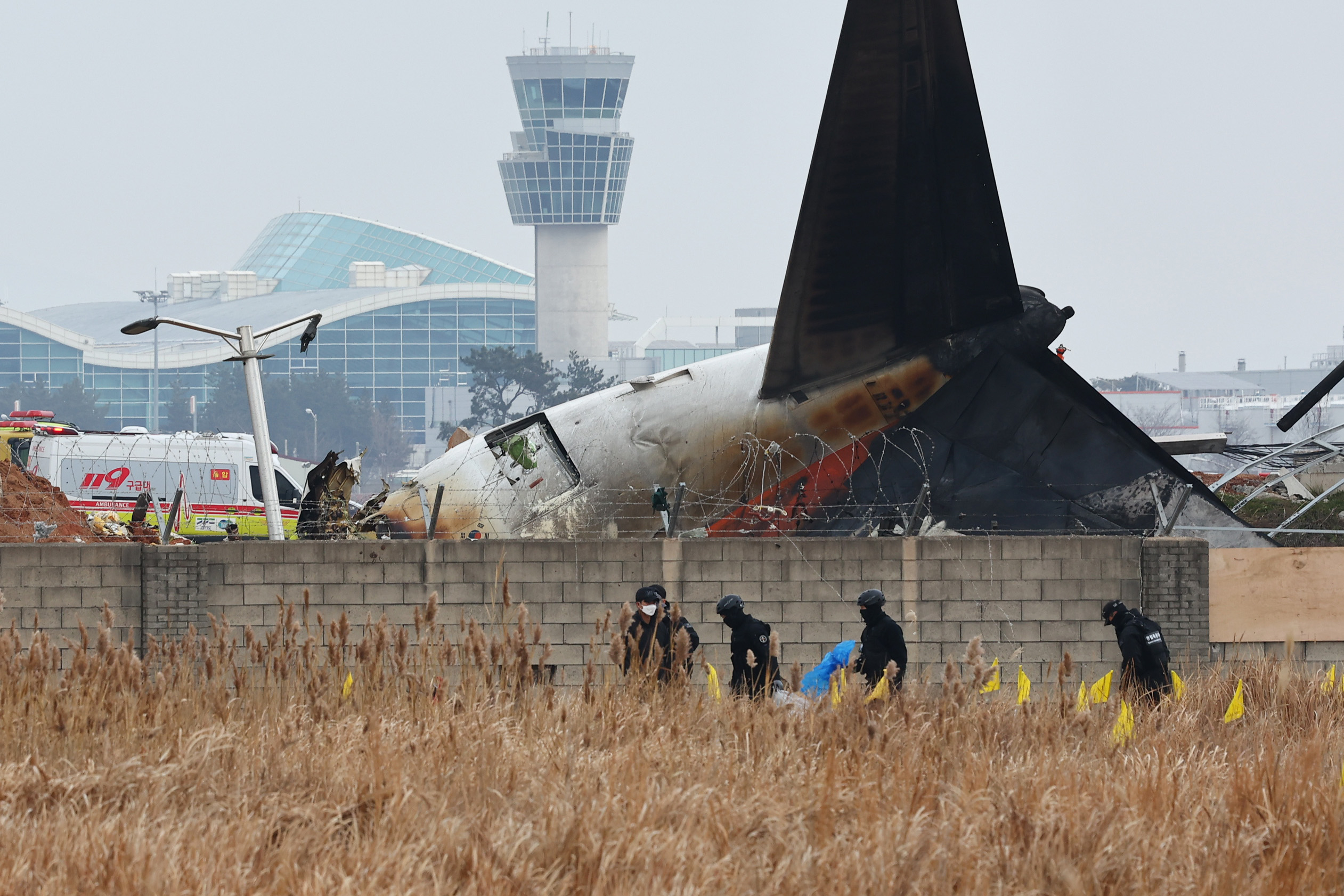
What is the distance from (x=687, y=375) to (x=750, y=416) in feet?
3.93

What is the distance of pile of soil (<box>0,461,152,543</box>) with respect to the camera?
21.0 metres

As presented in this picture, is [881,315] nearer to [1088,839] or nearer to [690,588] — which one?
[690,588]

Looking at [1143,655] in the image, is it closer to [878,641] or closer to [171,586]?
[878,641]

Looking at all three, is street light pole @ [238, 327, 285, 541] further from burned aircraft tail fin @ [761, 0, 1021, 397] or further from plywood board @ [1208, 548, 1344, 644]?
plywood board @ [1208, 548, 1344, 644]

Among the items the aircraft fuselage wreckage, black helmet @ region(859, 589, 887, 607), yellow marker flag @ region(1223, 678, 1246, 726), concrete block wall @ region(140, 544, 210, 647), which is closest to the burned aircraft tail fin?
the aircraft fuselage wreckage

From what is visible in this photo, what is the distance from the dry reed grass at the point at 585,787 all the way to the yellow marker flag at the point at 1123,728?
77mm

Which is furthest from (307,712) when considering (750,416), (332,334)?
(332,334)

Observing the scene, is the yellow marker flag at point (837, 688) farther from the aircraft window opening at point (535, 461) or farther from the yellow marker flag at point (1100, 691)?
the aircraft window opening at point (535, 461)

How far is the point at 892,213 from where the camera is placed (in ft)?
54.9

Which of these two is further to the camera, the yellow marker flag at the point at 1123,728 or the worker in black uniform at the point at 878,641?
the worker in black uniform at the point at 878,641

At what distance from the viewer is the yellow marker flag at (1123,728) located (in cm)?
898

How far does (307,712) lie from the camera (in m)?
8.84

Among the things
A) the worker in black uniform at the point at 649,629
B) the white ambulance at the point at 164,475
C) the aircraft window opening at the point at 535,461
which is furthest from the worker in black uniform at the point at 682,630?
the white ambulance at the point at 164,475

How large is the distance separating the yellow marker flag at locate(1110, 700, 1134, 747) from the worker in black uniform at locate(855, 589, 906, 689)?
1.71 m
